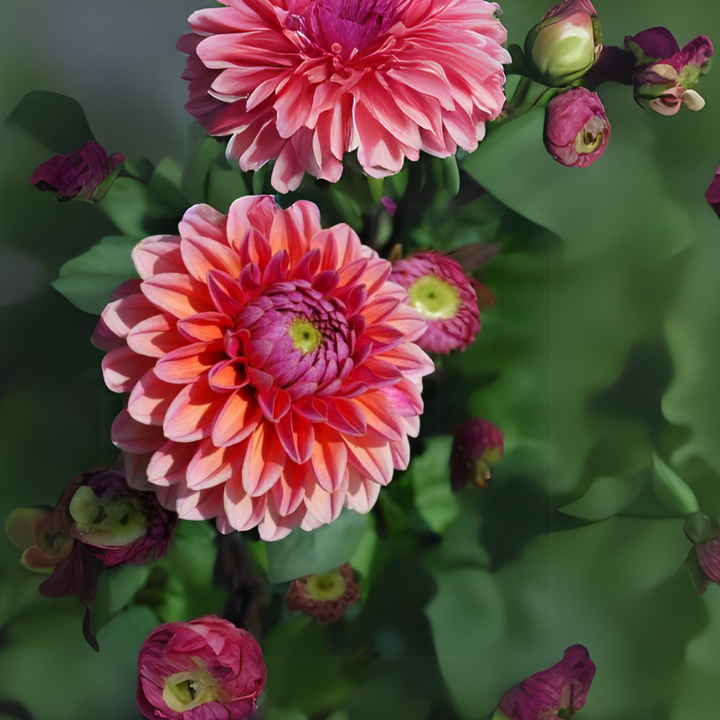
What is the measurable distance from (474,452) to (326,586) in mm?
165

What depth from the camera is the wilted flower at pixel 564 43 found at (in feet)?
1.50

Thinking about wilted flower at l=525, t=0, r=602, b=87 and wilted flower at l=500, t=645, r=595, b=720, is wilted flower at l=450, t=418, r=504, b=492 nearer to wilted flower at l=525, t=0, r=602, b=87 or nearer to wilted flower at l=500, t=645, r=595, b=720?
wilted flower at l=500, t=645, r=595, b=720

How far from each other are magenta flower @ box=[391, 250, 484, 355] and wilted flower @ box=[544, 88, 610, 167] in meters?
0.13

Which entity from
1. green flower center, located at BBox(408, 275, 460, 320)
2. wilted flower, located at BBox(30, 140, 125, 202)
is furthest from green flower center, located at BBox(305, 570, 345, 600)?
wilted flower, located at BBox(30, 140, 125, 202)

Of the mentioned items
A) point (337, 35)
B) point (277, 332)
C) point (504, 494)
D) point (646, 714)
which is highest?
point (337, 35)

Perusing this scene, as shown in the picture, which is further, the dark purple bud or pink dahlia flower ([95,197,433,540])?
the dark purple bud

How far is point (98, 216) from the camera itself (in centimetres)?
47

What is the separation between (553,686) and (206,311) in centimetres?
43

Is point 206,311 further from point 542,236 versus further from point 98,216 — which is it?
point 542,236

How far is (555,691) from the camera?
504mm

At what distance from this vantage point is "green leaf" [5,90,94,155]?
0.47 metres

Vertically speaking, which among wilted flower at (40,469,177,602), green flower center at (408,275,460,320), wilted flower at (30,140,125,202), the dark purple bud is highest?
the dark purple bud

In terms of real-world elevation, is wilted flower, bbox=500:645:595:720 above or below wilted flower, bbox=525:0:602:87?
below

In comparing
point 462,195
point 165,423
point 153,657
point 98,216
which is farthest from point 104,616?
point 462,195
